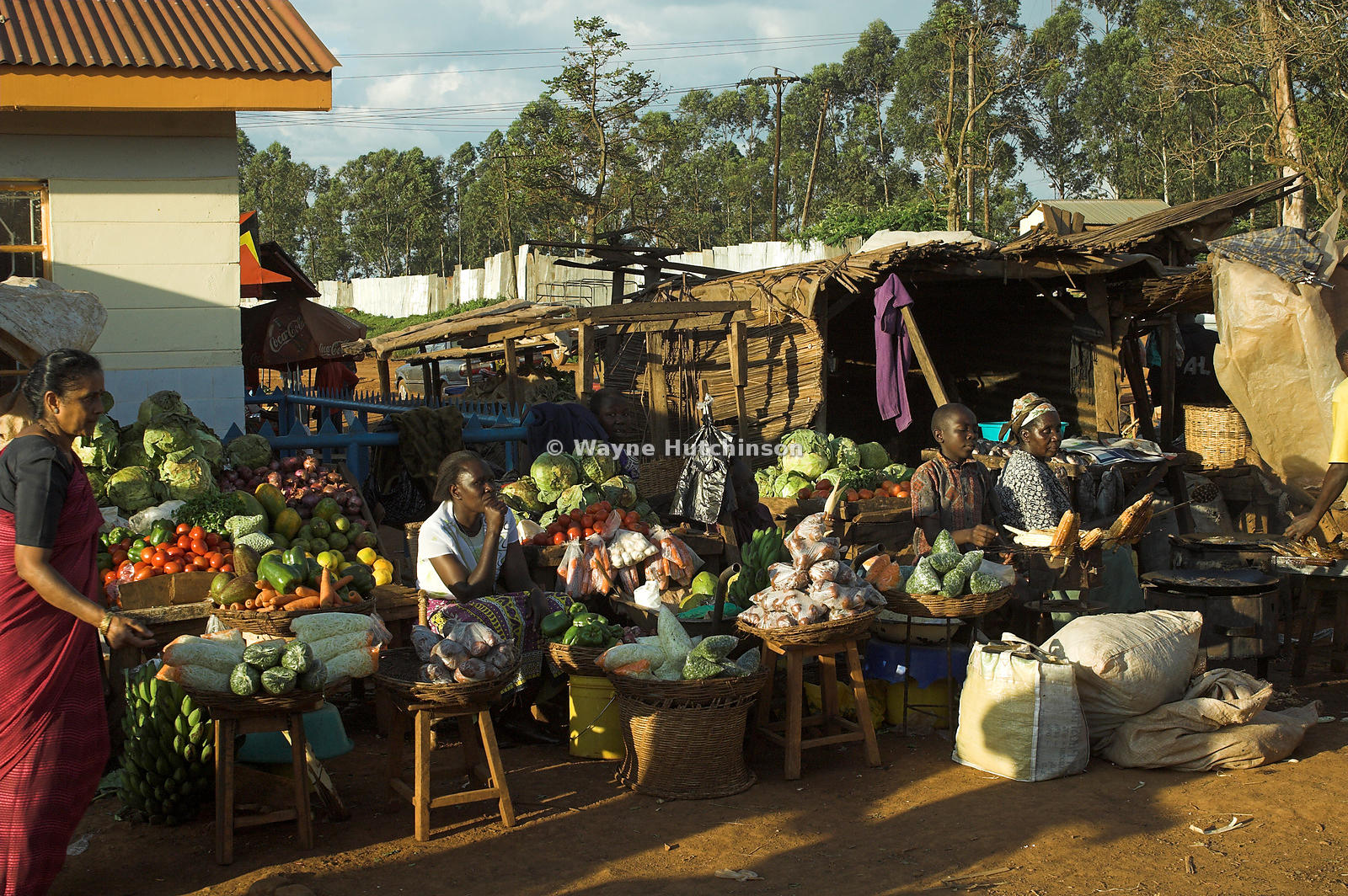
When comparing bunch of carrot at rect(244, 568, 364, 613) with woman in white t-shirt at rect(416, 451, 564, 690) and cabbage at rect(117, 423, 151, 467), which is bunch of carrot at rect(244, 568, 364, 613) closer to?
woman in white t-shirt at rect(416, 451, 564, 690)

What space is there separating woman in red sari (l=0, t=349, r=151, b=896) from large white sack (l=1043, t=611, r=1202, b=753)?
12.7 ft

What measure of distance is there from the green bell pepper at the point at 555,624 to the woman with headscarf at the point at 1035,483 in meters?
2.65

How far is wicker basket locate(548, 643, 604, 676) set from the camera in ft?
16.8

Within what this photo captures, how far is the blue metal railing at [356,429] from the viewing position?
7.94m

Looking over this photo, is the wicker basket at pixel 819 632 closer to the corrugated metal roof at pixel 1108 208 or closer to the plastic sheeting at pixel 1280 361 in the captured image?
the plastic sheeting at pixel 1280 361

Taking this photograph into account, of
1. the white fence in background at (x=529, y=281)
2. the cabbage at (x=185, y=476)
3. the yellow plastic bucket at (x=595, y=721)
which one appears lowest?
the yellow plastic bucket at (x=595, y=721)

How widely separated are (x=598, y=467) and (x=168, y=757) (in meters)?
4.00

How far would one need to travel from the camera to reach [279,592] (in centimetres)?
527

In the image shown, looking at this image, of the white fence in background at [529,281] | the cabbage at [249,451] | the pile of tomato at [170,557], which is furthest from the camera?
the white fence in background at [529,281]

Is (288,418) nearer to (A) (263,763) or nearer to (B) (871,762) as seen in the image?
(A) (263,763)

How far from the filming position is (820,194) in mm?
53406

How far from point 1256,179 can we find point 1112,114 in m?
10.6

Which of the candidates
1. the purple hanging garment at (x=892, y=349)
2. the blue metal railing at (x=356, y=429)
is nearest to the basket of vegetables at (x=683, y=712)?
the blue metal railing at (x=356, y=429)

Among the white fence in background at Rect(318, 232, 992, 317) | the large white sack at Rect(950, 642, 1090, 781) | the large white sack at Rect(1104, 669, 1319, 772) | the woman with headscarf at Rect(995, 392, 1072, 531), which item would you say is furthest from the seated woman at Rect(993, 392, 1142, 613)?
the white fence in background at Rect(318, 232, 992, 317)
